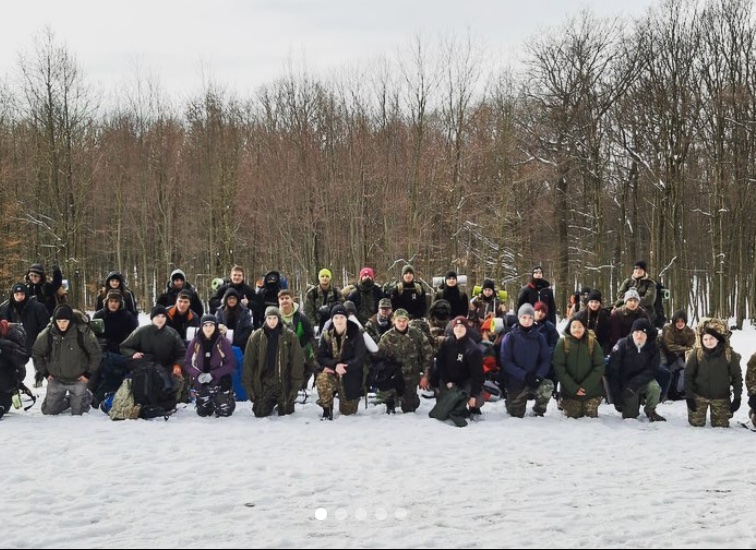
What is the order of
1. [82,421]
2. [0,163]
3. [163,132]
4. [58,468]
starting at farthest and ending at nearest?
[163,132] < [0,163] < [82,421] < [58,468]

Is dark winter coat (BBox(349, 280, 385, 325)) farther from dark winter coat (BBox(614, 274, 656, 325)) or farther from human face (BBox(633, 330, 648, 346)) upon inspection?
human face (BBox(633, 330, 648, 346))

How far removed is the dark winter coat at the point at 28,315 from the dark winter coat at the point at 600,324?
30.0 feet

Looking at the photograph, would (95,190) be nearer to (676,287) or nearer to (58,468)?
(676,287)

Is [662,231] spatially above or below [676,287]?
above

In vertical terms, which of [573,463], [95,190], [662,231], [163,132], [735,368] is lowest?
[573,463]

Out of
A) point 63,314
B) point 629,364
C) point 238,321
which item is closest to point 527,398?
point 629,364

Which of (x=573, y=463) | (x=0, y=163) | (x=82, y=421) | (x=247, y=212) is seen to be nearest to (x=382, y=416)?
(x=573, y=463)

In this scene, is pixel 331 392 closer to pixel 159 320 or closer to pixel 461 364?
pixel 461 364

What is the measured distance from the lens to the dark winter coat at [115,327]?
31.1 ft

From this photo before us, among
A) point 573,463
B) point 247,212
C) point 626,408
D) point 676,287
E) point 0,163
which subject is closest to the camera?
point 573,463

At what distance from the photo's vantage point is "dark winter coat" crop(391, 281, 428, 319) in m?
11.0

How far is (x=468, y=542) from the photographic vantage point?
4.44 meters

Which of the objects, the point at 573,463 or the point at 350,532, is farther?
the point at 573,463

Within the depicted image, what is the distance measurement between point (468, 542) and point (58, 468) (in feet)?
13.4
